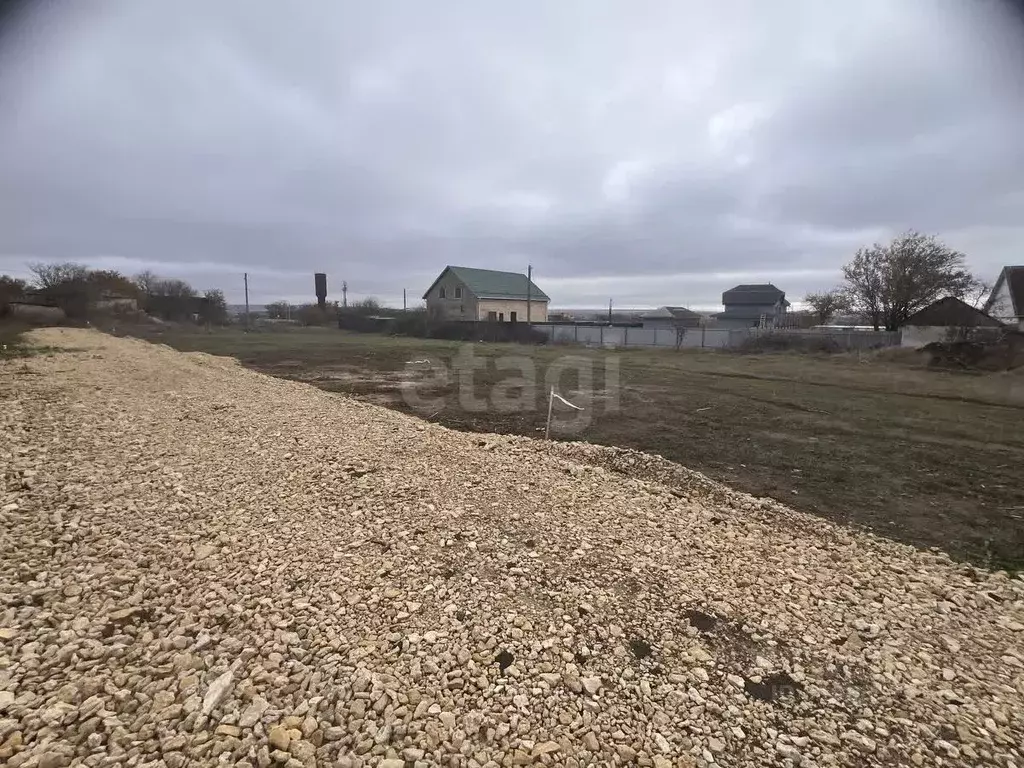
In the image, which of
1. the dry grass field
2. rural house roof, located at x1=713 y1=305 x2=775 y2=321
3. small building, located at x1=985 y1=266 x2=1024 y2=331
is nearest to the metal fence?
the dry grass field

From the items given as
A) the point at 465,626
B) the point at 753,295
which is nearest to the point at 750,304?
the point at 753,295

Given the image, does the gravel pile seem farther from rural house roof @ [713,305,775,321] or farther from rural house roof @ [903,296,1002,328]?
rural house roof @ [713,305,775,321]

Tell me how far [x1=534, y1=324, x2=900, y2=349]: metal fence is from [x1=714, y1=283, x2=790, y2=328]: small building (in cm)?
1933

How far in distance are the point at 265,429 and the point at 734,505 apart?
5.91 m

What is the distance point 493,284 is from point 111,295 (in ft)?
98.1

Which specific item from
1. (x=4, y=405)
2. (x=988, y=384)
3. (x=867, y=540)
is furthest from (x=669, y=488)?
(x=988, y=384)

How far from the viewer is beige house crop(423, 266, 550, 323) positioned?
3997cm

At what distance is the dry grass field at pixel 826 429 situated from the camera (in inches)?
195

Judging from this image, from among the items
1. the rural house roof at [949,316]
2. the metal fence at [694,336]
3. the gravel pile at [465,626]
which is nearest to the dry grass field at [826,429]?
the gravel pile at [465,626]

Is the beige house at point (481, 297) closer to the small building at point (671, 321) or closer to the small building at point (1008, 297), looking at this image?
the small building at point (671, 321)

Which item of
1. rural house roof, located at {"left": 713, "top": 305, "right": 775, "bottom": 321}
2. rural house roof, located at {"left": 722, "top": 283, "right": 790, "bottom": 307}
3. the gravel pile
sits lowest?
the gravel pile

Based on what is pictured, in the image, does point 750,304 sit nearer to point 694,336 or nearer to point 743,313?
point 743,313

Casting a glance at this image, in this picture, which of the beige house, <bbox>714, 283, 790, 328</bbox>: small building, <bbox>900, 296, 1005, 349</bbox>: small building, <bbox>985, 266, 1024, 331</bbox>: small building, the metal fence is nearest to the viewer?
<bbox>900, 296, 1005, 349</bbox>: small building

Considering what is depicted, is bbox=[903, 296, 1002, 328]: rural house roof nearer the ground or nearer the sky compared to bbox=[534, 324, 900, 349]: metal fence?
nearer the sky
